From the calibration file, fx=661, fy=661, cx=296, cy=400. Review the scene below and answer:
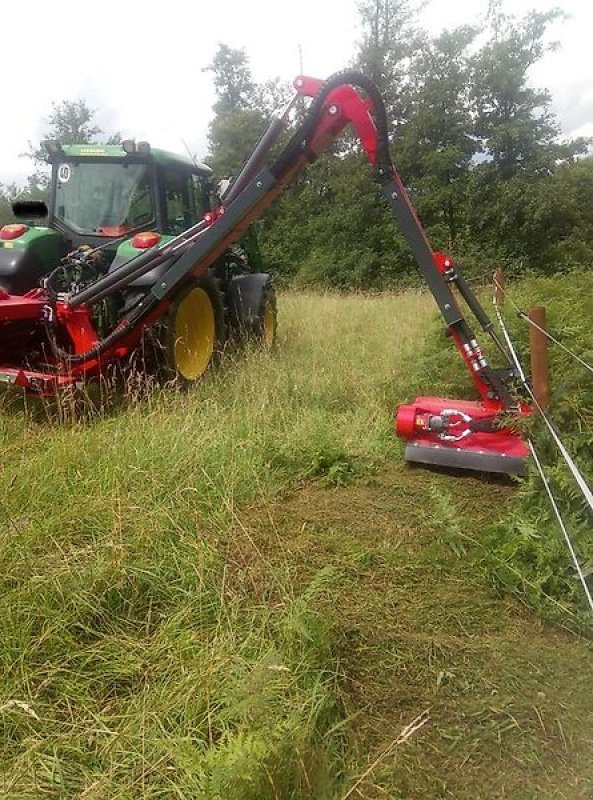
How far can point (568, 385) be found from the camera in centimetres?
349

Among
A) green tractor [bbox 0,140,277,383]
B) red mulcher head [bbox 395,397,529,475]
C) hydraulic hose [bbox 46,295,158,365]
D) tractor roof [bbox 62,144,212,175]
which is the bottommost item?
red mulcher head [bbox 395,397,529,475]

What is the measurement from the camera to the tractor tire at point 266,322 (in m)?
6.51

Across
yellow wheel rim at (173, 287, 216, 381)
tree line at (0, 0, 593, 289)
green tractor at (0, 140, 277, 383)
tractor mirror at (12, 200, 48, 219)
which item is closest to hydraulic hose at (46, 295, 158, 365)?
green tractor at (0, 140, 277, 383)

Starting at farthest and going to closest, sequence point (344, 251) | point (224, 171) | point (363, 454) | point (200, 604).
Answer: point (224, 171) < point (344, 251) < point (363, 454) < point (200, 604)

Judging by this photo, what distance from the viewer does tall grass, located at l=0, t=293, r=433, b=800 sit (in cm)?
175

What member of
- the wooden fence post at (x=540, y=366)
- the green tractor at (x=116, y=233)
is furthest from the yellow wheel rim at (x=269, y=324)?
the wooden fence post at (x=540, y=366)

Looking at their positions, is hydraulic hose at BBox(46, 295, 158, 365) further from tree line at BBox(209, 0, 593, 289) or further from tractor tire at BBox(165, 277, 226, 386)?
tree line at BBox(209, 0, 593, 289)

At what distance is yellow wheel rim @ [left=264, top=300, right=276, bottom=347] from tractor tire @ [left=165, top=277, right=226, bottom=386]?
134 centimetres

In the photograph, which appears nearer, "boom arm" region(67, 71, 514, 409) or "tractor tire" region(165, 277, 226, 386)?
"boom arm" region(67, 71, 514, 409)

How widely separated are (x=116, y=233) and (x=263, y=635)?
13.5 feet

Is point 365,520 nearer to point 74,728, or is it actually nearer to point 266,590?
point 266,590

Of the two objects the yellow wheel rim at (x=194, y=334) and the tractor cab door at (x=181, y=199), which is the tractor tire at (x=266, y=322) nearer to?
the yellow wheel rim at (x=194, y=334)

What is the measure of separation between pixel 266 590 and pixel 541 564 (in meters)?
1.05

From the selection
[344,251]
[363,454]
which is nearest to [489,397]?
[363,454]
